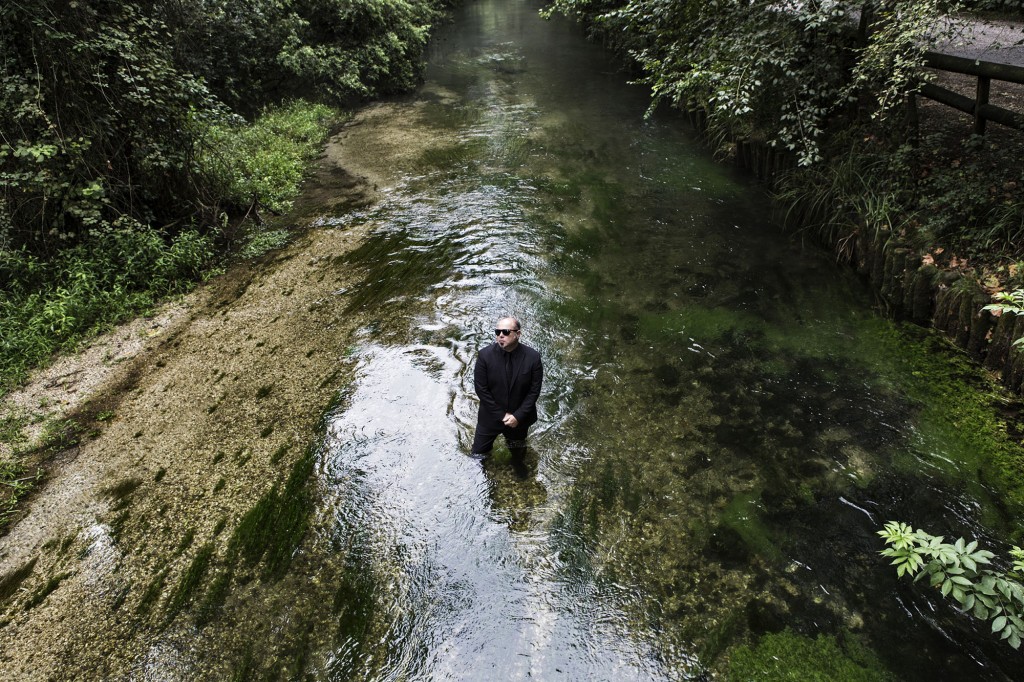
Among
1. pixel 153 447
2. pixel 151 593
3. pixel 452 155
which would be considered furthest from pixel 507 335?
pixel 452 155

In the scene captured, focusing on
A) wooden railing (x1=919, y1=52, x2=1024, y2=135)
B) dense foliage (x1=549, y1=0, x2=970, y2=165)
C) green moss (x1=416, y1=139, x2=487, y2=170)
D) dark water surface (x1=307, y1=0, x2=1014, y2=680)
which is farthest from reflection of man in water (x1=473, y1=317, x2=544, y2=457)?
green moss (x1=416, y1=139, x2=487, y2=170)

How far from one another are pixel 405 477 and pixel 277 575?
130 centimetres

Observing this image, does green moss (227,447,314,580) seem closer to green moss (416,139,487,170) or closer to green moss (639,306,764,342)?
green moss (639,306,764,342)

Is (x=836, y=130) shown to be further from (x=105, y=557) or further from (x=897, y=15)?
(x=105, y=557)

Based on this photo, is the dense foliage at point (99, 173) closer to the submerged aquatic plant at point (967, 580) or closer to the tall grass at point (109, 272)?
the tall grass at point (109, 272)

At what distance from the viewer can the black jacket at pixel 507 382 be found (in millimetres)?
4754

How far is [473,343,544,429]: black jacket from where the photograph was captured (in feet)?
15.6

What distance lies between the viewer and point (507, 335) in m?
4.59

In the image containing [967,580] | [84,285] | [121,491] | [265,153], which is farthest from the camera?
[265,153]

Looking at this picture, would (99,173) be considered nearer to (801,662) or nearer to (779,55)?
(779,55)

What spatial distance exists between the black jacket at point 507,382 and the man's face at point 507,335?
0.10 m

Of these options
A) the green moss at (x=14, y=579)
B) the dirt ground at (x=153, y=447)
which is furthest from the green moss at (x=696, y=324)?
the green moss at (x=14, y=579)

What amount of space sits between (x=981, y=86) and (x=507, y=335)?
22.9ft

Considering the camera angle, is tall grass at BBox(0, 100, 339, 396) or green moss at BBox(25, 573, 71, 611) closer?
green moss at BBox(25, 573, 71, 611)
